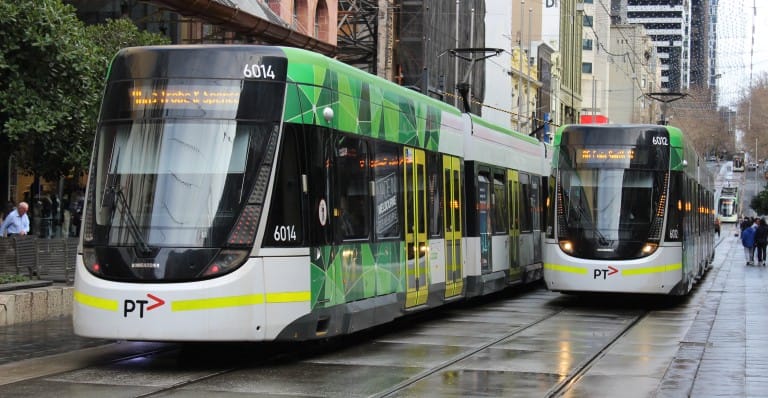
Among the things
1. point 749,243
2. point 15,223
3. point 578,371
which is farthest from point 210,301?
point 749,243

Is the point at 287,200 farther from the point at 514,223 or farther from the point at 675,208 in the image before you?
the point at 514,223

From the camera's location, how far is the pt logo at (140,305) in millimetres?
11828

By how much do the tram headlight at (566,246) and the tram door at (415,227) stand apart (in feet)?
16.0

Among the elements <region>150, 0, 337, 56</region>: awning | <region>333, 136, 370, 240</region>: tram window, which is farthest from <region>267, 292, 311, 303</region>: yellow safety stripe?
<region>150, 0, 337, 56</region>: awning

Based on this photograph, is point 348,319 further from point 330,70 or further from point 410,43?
point 410,43

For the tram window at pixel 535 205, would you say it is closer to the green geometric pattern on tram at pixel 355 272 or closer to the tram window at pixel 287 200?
the green geometric pattern on tram at pixel 355 272

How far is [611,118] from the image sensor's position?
122438 millimetres

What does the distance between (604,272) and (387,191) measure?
6735 millimetres

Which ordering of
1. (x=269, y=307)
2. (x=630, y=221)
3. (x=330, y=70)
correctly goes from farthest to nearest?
(x=630, y=221)
(x=330, y=70)
(x=269, y=307)

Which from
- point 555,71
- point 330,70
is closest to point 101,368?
point 330,70

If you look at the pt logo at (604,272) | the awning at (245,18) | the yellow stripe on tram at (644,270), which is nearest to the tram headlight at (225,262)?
the pt logo at (604,272)

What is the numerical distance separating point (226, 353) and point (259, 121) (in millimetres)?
3242

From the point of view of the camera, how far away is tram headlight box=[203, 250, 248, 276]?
39.2 ft

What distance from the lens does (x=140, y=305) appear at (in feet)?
38.9
